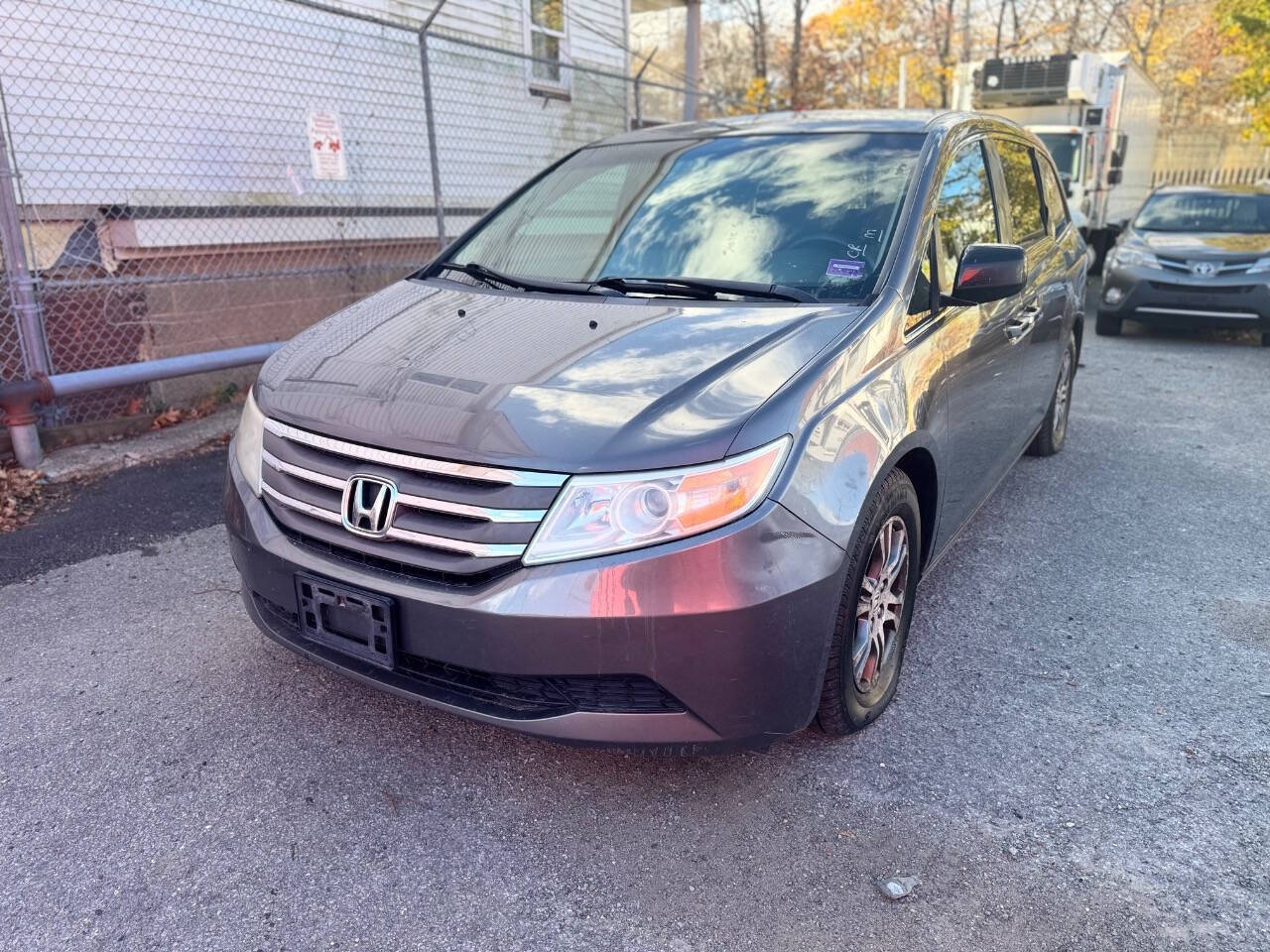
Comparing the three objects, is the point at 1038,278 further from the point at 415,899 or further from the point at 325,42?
the point at 325,42

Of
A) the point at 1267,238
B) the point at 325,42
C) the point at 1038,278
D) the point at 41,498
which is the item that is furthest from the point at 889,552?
the point at 1267,238

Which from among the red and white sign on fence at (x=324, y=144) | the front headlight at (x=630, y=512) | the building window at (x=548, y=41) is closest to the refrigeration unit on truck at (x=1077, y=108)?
Result: the building window at (x=548, y=41)

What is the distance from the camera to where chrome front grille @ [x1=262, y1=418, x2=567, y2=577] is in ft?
7.37

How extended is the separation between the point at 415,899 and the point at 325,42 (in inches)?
304

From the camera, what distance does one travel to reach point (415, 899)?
2.24 meters

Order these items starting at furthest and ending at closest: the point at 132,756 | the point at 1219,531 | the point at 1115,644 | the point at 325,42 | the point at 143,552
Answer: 1. the point at 325,42
2. the point at 1219,531
3. the point at 143,552
4. the point at 1115,644
5. the point at 132,756

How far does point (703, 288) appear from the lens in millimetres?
3107

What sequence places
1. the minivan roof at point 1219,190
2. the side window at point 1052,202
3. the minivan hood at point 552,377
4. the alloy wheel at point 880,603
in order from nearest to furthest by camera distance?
1. the minivan hood at point 552,377
2. the alloy wheel at point 880,603
3. the side window at point 1052,202
4. the minivan roof at point 1219,190

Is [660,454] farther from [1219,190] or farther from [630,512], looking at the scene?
[1219,190]

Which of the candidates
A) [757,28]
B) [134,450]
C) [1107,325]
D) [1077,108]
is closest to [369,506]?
[134,450]

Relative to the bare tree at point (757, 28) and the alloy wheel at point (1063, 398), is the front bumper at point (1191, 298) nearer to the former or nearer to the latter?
the alloy wheel at point (1063, 398)

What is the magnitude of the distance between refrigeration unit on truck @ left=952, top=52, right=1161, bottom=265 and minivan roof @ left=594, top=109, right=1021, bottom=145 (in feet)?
33.9

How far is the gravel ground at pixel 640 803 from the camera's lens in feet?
7.18

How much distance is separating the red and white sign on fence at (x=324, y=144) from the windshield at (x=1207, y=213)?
8.39 meters
